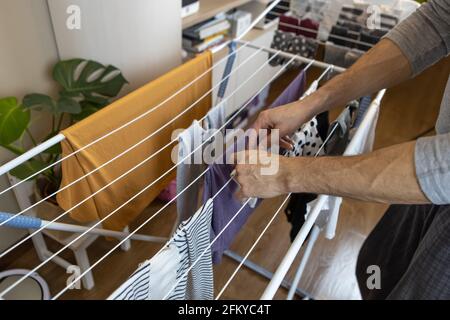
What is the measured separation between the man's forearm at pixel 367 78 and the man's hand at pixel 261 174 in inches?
11.9

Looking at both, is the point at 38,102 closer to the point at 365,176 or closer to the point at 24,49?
the point at 24,49

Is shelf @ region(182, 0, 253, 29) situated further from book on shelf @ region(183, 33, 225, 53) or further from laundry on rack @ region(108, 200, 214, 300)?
laundry on rack @ region(108, 200, 214, 300)

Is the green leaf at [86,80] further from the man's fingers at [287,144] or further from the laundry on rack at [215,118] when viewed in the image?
the man's fingers at [287,144]

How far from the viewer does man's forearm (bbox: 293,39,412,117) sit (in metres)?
0.91

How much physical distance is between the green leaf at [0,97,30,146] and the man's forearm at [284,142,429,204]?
810 mm

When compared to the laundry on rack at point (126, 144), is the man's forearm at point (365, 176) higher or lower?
higher

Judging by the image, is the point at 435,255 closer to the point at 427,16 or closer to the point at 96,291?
the point at 427,16

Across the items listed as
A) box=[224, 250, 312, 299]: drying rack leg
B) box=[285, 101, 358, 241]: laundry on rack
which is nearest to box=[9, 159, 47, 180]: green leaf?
box=[285, 101, 358, 241]: laundry on rack

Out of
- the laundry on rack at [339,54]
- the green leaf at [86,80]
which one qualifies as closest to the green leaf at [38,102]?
the green leaf at [86,80]

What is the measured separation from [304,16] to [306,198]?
1011 millimetres

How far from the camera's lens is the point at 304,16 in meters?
1.70

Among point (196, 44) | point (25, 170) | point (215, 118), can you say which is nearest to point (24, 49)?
point (25, 170)

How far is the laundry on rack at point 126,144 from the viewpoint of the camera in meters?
0.83
